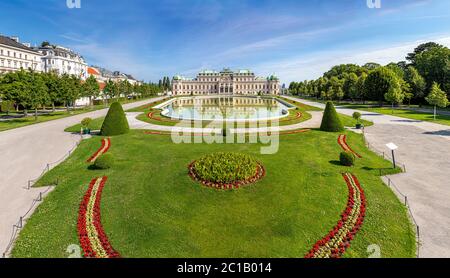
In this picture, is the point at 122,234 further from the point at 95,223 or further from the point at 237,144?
the point at 237,144

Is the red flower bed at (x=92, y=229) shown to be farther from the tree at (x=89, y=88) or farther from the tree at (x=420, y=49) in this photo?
the tree at (x=420, y=49)

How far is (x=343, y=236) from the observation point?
9.67 metres

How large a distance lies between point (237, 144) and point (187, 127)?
9.86 meters

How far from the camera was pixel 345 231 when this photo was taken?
9945 mm

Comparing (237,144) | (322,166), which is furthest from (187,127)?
(322,166)

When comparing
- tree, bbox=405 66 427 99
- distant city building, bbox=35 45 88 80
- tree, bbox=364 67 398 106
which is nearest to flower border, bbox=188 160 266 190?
tree, bbox=364 67 398 106

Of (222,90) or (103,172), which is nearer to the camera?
(103,172)

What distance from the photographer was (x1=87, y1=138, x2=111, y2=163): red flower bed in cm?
1827

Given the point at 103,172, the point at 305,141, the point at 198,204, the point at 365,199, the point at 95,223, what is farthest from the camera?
the point at 305,141

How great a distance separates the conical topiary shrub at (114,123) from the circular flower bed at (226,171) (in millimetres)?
14068

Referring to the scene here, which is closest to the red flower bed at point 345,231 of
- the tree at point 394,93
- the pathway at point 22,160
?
the pathway at point 22,160

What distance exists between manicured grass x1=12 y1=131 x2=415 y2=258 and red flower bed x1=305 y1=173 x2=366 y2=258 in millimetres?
244

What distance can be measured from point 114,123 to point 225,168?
54.8 feet
